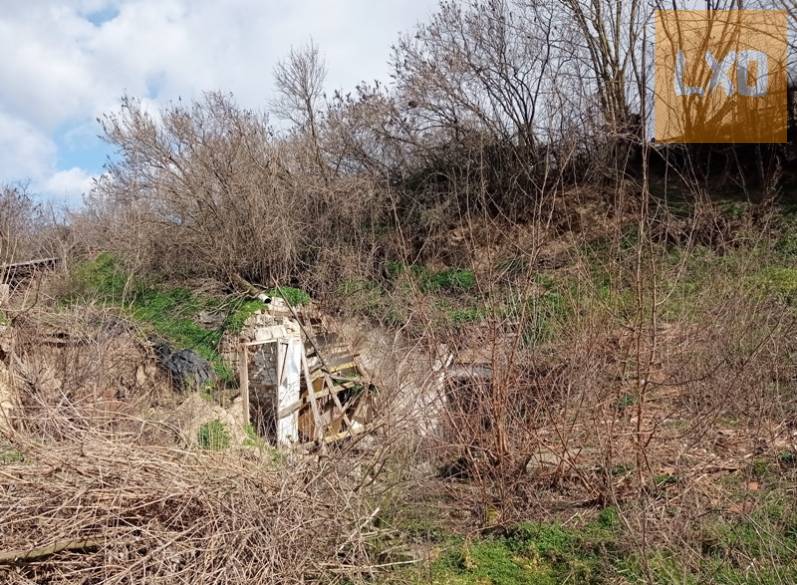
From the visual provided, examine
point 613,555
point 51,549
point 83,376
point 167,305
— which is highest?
point 167,305

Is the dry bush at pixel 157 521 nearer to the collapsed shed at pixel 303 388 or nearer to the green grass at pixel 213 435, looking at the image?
the green grass at pixel 213 435

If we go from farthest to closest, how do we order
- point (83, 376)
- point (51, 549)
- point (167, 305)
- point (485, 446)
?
point (167, 305), point (83, 376), point (485, 446), point (51, 549)

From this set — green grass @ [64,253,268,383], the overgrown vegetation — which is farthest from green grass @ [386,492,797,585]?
green grass @ [64,253,268,383]

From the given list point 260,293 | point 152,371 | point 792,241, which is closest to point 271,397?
point 152,371

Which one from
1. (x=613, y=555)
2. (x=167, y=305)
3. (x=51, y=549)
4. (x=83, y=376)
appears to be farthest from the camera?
(x=167, y=305)

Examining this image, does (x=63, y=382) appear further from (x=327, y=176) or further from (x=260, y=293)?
(x=327, y=176)

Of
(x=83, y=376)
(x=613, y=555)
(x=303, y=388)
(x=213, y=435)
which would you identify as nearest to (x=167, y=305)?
(x=303, y=388)

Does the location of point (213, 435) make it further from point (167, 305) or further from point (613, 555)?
point (167, 305)

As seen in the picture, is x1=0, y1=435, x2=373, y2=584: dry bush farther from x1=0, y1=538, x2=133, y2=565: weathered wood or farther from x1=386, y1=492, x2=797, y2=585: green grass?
x1=386, y1=492, x2=797, y2=585: green grass

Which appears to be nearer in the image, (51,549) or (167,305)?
(51,549)

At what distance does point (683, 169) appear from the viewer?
1509 cm

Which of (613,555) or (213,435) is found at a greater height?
(213,435)

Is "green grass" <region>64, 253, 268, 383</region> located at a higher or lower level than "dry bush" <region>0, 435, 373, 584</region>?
higher

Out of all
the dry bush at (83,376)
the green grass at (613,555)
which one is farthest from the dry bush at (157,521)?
the green grass at (613,555)
